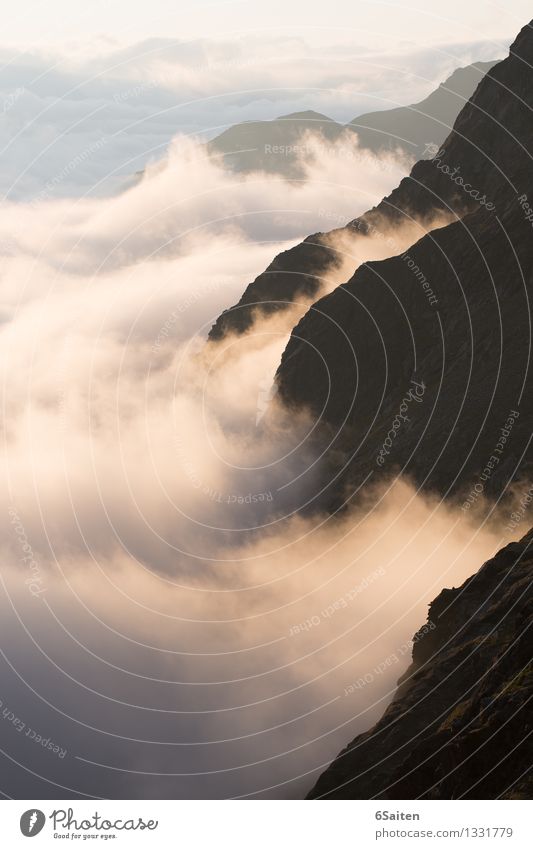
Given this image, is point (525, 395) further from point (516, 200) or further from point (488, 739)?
point (488, 739)

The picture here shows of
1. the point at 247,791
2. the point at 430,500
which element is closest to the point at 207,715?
the point at 247,791
